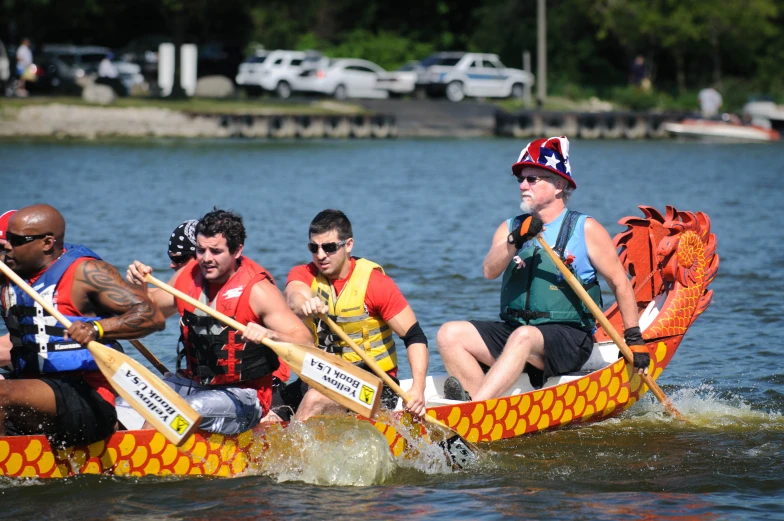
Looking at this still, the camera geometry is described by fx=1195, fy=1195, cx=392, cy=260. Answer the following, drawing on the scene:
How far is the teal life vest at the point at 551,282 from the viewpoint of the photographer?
7.82 meters

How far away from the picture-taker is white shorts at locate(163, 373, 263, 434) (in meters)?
6.68

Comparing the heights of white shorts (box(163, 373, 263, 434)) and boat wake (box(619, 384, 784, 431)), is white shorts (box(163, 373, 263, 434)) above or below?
above

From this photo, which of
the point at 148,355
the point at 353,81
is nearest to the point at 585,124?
the point at 353,81

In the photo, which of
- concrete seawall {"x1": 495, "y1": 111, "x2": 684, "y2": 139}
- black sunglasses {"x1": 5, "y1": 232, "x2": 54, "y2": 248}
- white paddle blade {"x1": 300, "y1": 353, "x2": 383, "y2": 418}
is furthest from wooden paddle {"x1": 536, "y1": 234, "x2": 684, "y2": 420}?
concrete seawall {"x1": 495, "y1": 111, "x2": 684, "y2": 139}

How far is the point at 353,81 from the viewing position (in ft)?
146

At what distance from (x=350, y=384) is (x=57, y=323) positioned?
64.5 inches

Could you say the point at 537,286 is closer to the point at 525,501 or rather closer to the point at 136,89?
the point at 525,501

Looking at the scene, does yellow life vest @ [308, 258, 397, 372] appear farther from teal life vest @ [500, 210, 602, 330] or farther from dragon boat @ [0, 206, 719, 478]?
teal life vest @ [500, 210, 602, 330]

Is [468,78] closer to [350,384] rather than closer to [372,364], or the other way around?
[372,364]

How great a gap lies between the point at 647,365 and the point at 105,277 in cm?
370

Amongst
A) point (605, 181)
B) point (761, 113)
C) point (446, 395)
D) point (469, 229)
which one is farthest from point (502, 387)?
point (761, 113)

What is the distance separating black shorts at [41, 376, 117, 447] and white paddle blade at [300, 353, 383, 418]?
1.11 meters

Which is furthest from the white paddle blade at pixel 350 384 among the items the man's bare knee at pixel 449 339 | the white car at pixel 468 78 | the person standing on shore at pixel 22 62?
the white car at pixel 468 78

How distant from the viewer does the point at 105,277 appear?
639cm
